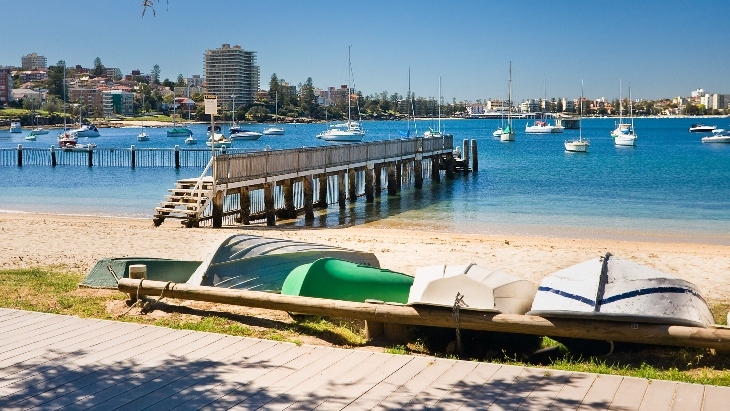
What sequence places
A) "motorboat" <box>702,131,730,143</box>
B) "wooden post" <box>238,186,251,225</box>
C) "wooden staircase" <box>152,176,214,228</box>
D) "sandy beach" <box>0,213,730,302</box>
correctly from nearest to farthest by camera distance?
"sandy beach" <box>0,213,730,302</box> → "wooden staircase" <box>152,176,214,228</box> → "wooden post" <box>238,186,251,225</box> → "motorboat" <box>702,131,730,143</box>

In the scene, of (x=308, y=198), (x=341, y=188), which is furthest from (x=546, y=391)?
(x=341, y=188)

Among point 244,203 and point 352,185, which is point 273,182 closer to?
point 244,203

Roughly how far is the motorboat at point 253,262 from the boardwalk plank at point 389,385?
162 inches

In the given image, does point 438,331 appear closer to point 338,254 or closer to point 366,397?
point 366,397

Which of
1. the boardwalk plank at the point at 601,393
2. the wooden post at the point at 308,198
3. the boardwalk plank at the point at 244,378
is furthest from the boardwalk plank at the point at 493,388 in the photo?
the wooden post at the point at 308,198

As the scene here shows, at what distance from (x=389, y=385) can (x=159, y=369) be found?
79.6 inches

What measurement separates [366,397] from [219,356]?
70.8 inches

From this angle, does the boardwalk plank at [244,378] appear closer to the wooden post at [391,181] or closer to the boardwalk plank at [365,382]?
the boardwalk plank at [365,382]

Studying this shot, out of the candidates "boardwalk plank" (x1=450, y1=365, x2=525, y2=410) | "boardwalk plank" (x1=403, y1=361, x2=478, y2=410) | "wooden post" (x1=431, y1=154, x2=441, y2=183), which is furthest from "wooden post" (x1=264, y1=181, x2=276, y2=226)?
"wooden post" (x1=431, y1=154, x2=441, y2=183)

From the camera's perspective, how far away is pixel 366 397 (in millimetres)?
6328

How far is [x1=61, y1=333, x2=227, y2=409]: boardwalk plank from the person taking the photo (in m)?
6.27

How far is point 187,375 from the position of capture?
690cm

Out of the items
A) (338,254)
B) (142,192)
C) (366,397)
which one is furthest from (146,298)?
(142,192)

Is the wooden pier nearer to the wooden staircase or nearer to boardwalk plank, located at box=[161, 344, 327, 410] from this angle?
the wooden staircase
